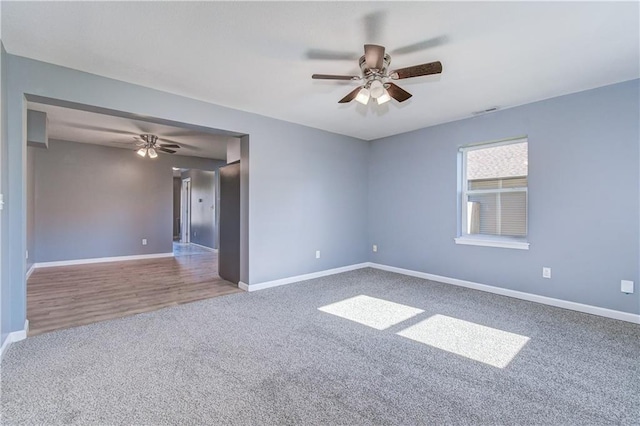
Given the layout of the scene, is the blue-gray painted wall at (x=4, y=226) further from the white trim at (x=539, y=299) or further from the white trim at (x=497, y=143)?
the white trim at (x=497, y=143)

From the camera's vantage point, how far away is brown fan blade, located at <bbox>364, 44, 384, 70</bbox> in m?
2.12

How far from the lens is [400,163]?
17.0ft

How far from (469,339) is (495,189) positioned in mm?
2417

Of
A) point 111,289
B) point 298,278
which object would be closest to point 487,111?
point 298,278

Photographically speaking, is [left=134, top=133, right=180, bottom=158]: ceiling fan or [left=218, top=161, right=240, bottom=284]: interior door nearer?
[left=218, top=161, right=240, bottom=284]: interior door

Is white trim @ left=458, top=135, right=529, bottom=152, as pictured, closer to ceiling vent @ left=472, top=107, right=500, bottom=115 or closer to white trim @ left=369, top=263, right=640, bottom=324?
ceiling vent @ left=472, top=107, right=500, bottom=115

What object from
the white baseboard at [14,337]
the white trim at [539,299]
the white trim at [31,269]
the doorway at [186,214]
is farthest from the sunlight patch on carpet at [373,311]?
the doorway at [186,214]

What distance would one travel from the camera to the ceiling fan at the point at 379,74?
2.20 m

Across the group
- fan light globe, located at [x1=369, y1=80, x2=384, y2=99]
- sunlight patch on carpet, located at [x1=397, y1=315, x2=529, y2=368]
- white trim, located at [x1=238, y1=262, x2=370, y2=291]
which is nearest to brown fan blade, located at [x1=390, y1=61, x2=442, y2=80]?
fan light globe, located at [x1=369, y1=80, x2=384, y2=99]

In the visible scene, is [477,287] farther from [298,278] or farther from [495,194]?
[298,278]

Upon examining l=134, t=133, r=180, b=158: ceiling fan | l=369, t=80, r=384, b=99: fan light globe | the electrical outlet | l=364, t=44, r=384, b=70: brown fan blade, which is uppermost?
l=134, t=133, r=180, b=158: ceiling fan

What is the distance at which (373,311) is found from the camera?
3295mm

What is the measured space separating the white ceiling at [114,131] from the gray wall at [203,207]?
74.5 inches

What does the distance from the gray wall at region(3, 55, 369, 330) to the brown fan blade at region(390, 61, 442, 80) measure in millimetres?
2364
